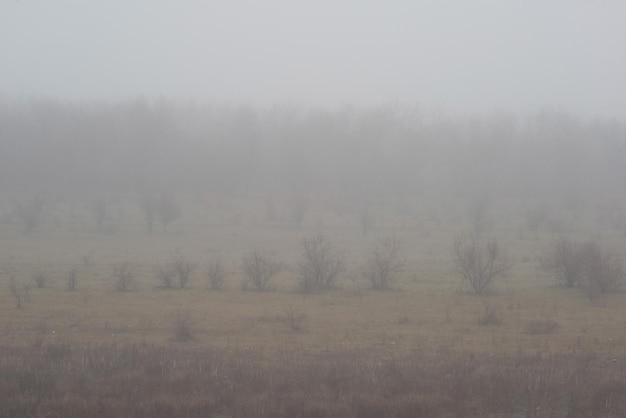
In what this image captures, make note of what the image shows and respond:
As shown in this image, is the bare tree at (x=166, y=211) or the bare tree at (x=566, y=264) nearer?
the bare tree at (x=566, y=264)

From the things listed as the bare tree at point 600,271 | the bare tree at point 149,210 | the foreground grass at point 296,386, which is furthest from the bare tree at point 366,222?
the foreground grass at point 296,386

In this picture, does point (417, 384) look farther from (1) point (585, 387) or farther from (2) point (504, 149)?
(2) point (504, 149)

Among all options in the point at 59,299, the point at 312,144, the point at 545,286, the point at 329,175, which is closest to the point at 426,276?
the point at 545,286

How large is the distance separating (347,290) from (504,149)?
70296mm

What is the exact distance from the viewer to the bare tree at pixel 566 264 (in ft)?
84.8

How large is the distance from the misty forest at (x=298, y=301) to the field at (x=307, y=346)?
0.05 m

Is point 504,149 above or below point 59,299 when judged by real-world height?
above

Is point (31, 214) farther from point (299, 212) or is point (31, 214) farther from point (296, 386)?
point (296, 386)

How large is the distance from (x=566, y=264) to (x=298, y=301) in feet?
36.2

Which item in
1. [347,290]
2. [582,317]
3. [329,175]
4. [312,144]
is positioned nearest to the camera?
[582,317]

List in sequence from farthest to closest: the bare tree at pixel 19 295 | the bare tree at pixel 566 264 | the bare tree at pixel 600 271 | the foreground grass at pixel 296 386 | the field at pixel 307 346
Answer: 1. the bare tree at pixel 566 264
2. the bare tree at pixel 600 271
3. the bare tree at pixel 19 295
4. the field at pixel 307 346
5. the foreground grass at pixel 296 386

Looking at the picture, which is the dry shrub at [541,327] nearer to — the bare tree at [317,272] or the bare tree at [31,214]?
the bare tree at [317,272]

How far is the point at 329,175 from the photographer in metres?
85.2

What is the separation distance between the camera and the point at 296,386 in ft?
30.4
